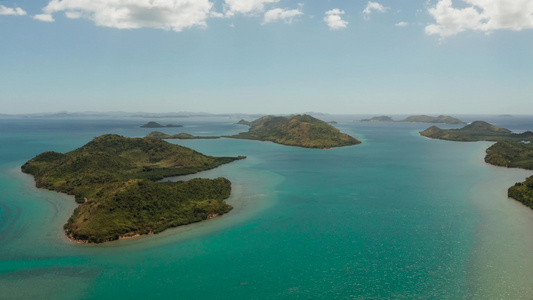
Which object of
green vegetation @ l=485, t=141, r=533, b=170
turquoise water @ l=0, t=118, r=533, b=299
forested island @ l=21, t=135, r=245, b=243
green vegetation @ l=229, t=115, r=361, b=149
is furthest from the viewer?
green vegetation @ l=229, t=115, r=361, b=149

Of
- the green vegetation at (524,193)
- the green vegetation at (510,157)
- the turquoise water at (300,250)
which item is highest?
the green vegetation at (510,157)

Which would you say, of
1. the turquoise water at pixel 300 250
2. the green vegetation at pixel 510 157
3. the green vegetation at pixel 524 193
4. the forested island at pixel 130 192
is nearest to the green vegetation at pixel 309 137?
the green vegetation at pixel 510 157

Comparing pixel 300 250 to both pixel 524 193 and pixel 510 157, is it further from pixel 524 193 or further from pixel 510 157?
pixel 510 157

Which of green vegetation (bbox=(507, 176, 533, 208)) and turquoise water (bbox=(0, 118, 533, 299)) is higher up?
green vegetation (bbox=(507, 176, 533, 208))

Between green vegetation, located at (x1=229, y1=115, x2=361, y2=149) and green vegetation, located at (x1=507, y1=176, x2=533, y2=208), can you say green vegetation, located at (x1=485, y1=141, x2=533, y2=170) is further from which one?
green vegetation, located at (x1=229, y1=115, x2=361, y2=149)

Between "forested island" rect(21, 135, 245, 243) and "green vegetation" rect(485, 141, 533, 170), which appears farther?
"green vegetation" rect(485, 141, 533, 170)

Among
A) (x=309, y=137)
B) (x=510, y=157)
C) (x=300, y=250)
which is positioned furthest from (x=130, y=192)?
(x=510, y=157)

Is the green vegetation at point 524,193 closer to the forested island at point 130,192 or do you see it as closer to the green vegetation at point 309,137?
the forested island at point 130,192

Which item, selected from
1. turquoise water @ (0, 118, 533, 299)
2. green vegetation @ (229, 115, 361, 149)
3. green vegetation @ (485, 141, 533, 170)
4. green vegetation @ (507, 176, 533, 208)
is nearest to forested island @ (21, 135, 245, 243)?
turquoise water @ (0, 118, 533, 299)
